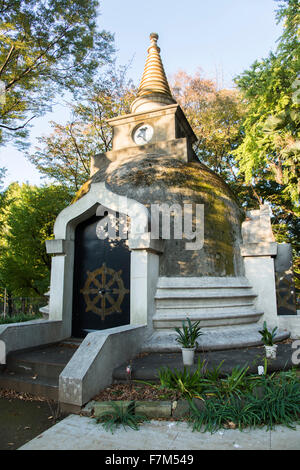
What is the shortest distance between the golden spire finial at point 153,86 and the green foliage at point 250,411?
1125 centimetres

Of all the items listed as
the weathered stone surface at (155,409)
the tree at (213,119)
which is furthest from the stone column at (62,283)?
the tree at (213,119)

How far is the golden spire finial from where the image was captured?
41.0 feet

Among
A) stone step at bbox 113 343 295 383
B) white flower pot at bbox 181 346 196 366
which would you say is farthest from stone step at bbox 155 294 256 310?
white flower pot at bbox 181 346 196 366

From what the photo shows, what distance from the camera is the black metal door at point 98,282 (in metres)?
7.43

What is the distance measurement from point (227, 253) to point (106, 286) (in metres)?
3.48

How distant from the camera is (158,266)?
24.7 ft

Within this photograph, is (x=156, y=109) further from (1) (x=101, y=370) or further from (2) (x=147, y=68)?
(1) (x=101, y=370)

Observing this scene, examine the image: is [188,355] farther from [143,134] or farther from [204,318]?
[143,134]

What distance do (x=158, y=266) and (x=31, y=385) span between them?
377 centimetres

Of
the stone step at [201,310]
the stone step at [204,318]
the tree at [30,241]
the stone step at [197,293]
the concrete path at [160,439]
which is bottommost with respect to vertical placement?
the concrete path at [160,439]

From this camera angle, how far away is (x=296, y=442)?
11.1 feet

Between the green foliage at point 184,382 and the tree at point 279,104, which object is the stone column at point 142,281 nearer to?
the green foliage at point 184,382

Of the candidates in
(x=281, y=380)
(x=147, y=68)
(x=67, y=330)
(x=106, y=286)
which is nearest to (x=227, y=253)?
(x=106, y=286)

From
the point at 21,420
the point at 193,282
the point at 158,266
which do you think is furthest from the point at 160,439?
the point at 158,266
